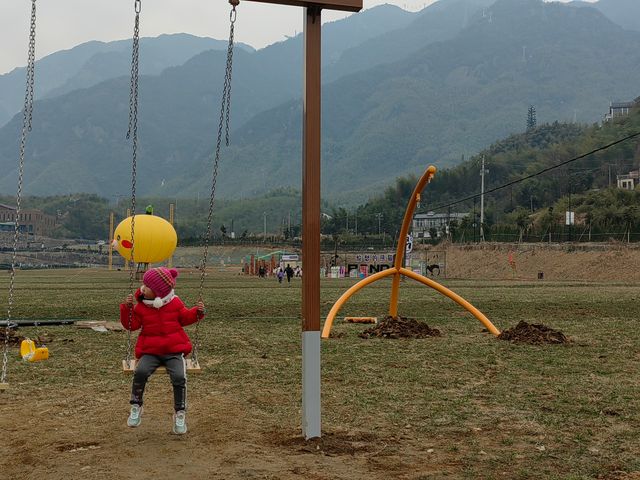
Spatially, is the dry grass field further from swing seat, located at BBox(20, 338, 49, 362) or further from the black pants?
the black pants

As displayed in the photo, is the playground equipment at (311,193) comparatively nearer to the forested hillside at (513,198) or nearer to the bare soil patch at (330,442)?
the bare soil patch at (330,442)

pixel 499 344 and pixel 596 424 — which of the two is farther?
pixel 499 344

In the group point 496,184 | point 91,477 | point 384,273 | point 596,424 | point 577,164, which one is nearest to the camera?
point 91,477

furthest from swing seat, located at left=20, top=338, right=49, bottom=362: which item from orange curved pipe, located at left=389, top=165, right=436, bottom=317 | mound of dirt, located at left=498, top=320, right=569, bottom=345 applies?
mound of dirt, located at left=498, top=320, right=569, bottom=345

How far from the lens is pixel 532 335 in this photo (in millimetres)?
14547

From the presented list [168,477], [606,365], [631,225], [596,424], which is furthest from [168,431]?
[631,225]

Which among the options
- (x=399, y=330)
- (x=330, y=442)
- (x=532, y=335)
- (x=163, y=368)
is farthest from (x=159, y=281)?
(x=532, y=335)

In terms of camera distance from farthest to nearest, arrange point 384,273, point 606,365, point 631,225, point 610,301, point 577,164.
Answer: point 577,164, point 631,225, point 610,301, point 384,273, point 606,365

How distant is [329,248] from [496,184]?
58.6 metres

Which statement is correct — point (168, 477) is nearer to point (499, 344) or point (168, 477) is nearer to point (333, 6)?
point (333, 6)

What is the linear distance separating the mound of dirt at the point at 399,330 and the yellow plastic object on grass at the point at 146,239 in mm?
4697

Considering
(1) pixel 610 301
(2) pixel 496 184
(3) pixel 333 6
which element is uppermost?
(2) pixel 496 184

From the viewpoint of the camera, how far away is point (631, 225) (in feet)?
224

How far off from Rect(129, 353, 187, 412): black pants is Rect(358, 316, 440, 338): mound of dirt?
8330 millimetres
